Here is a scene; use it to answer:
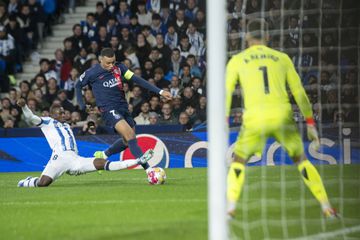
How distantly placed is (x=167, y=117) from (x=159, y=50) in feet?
7.60

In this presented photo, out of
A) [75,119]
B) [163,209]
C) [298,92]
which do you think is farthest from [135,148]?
[75,119]

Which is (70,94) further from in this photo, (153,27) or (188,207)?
(188,207)

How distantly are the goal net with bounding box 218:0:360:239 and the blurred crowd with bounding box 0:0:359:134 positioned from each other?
37mm

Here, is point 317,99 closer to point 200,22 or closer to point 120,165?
point 120,165

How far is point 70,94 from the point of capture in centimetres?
1956

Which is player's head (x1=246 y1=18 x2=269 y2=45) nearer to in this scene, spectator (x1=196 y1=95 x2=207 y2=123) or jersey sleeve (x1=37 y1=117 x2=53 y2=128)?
jersey sleeve (x1=37 y1=117 x2=53 y2=128)

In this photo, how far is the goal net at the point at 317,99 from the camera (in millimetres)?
11281

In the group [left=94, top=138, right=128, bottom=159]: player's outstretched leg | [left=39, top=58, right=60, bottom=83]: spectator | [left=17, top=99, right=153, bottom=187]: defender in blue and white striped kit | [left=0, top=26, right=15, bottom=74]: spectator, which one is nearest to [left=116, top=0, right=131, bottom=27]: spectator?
[left=39, top=58, right=60, bottom=83]: spectator

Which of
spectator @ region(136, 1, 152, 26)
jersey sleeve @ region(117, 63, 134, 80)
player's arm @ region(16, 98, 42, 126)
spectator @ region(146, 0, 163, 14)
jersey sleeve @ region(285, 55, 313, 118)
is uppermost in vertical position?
spectator @ region(146, 0, 163, 14)

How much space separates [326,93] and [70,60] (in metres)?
8.04

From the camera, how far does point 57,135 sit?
1291 centimetres

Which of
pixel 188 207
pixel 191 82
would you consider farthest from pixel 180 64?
pixel 188 207

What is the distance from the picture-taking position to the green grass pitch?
815 cm

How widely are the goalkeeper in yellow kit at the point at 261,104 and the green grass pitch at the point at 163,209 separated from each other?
0.47m
